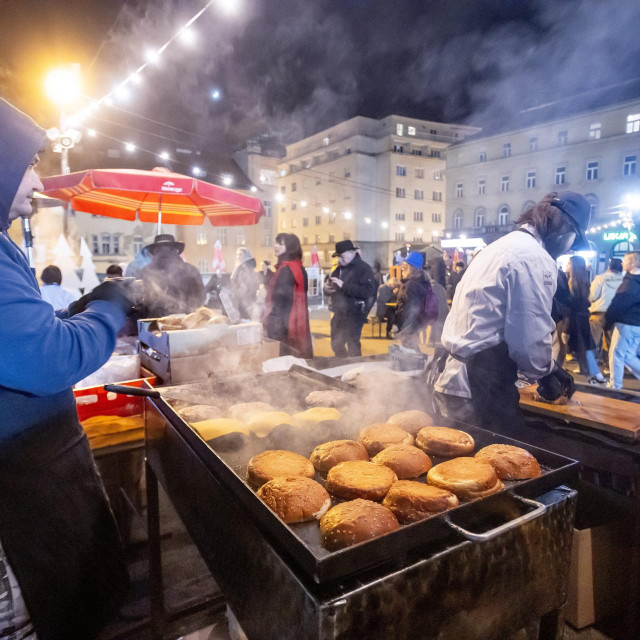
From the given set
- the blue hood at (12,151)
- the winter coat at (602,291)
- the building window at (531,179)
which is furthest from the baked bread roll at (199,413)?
the building window at (531,179)

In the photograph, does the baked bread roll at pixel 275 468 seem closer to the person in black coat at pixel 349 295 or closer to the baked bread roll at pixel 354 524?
the baked bread roll at pixel 354 524

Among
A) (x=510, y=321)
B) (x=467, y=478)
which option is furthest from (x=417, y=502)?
(x=510, y=321)

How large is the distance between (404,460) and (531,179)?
34.8 m

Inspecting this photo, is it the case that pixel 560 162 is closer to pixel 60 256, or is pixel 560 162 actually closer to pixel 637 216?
pixel 637 216

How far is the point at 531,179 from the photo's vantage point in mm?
31109

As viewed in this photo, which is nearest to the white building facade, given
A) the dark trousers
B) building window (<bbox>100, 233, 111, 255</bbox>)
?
building window (<bbox>100, 233, 111, 255</bbox>)

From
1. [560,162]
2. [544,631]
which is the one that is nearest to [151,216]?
[544,631]

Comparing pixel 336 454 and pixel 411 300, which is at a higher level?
pixel 411 300

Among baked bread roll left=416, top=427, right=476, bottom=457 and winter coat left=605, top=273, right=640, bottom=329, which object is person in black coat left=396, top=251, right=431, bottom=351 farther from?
baked bread roll left=416, top=427, right=476, bottom=457

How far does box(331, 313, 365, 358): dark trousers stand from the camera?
7273mm

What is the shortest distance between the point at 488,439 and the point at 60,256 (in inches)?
333

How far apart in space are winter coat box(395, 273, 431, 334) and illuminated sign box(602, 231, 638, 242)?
57.4ft

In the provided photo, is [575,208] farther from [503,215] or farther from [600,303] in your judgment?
[503,215]

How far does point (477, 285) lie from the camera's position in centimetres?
270
